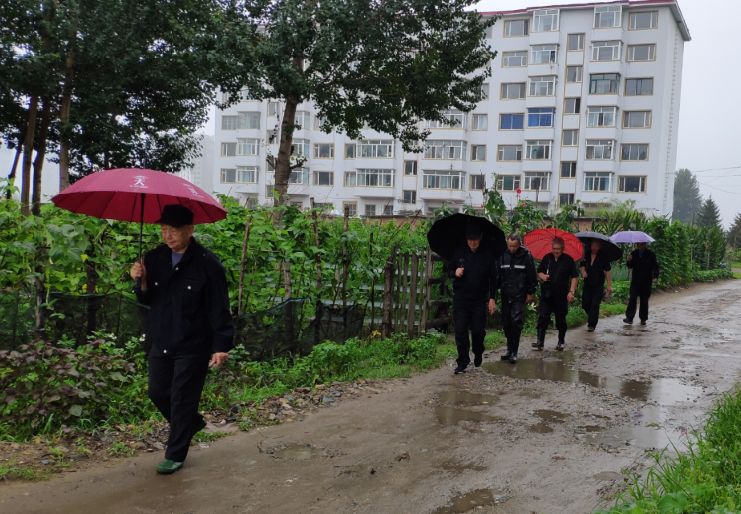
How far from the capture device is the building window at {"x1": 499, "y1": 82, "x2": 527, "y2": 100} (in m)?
59.9

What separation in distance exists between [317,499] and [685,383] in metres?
6.02

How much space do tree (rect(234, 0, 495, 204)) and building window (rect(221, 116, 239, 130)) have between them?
4556 centimetres

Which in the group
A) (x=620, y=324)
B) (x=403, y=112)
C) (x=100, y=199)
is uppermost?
(x=403, y=112)

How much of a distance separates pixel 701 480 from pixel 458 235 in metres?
5.08

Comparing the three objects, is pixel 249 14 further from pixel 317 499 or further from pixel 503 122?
pixel 503 122

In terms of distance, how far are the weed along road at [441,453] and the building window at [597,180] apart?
1993 inches

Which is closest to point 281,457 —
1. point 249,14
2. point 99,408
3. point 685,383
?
point 99,408

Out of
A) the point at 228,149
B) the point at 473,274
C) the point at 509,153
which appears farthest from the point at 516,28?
the point at 473,274

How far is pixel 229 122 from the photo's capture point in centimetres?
6700

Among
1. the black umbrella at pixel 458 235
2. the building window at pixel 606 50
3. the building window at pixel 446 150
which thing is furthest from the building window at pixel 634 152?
the black umbrella at pixel 458 235

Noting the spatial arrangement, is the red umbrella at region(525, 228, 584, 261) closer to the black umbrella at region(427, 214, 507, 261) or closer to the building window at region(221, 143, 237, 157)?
the black umbrella at region(427, 214, 507, 261)

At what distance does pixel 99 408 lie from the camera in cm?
567

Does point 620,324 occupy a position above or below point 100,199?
below

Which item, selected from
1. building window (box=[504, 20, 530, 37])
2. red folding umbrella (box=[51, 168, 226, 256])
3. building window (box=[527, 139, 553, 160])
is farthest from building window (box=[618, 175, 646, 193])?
red folding umbrella (box=[51, 168, 226, 256])
